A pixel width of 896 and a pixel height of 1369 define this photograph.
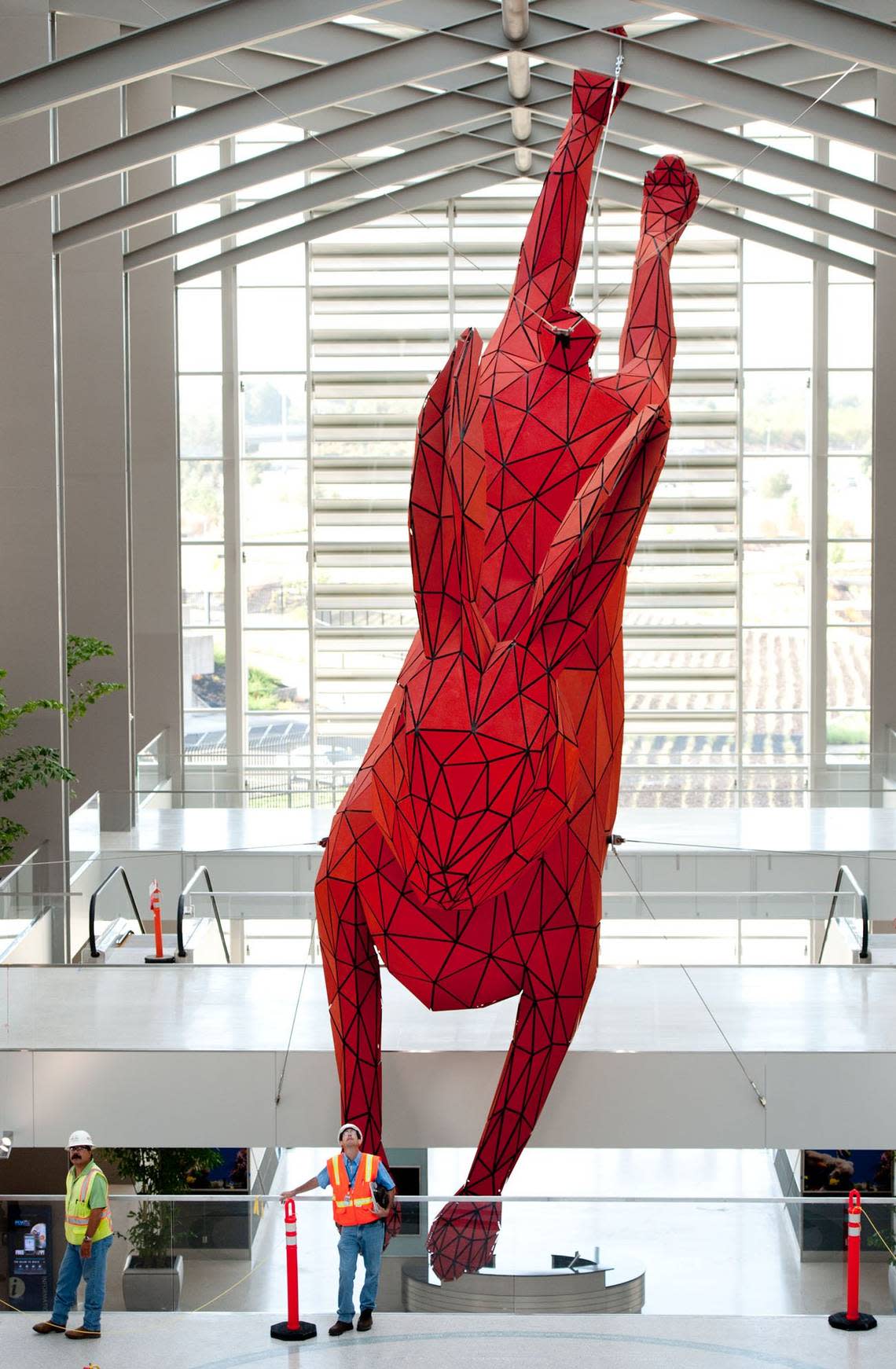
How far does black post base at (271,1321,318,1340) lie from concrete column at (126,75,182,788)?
15.3 m

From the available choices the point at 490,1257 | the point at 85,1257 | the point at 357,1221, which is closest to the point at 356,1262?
the point at 357,1221

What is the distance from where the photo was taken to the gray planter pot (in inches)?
290

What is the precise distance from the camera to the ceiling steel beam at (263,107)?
1402 cm

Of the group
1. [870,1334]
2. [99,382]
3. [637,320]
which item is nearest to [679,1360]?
[870,1334]

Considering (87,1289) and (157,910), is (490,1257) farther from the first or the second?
(157,910)

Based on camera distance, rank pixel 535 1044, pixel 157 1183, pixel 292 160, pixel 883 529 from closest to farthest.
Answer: pixel 157 1183
pixel 535 1044
pixel 292 160
pixel 883 529

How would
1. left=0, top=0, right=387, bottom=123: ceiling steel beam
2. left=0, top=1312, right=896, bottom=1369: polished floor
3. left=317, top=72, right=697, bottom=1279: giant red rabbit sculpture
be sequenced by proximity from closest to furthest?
left=317, top=72, right=697, bottom=1279: giant red rabbit sculpture
left=0, top=1312, right=896, bottom=1369: polished floor
left=0, top=0, right=387, bottom=123: ceiling steel beam

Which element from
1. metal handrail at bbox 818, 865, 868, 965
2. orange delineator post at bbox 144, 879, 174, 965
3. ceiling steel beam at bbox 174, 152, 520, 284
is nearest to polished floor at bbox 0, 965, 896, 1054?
metal handrail at bbox 818, 865, 868, 965

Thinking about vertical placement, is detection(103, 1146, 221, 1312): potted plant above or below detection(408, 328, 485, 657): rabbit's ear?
below

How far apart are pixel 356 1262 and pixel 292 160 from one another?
Answer: 1195 centimetres

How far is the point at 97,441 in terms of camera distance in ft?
64.2

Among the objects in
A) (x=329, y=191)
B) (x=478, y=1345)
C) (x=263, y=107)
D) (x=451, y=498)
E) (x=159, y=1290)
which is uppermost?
(x=329, y=191)

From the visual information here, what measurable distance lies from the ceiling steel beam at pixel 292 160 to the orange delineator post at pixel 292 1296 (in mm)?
11062

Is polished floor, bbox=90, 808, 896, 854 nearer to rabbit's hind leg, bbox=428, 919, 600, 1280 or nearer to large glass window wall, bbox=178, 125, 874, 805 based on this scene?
large glass window wall, bbox=178, 125, 874, 805
